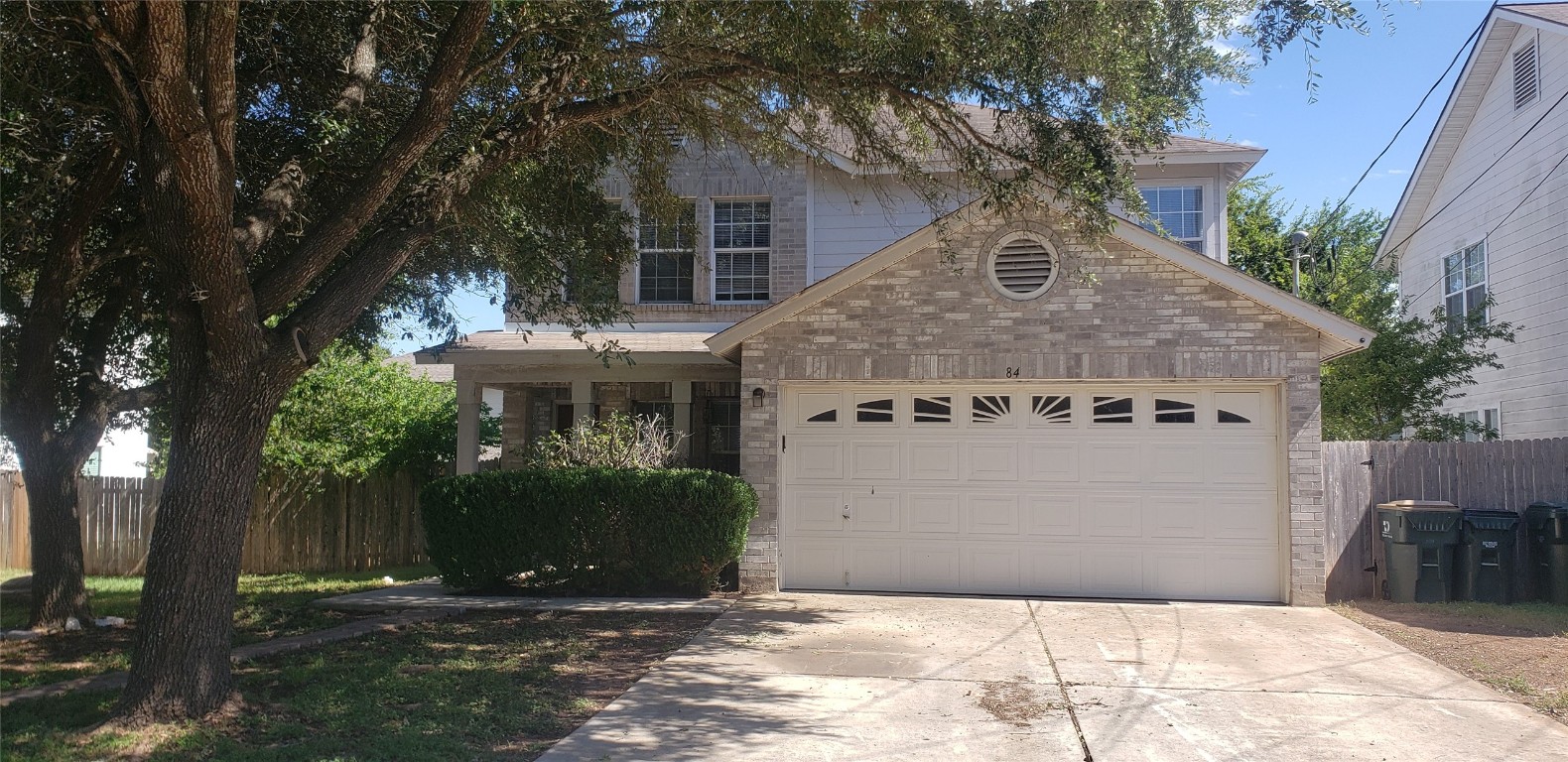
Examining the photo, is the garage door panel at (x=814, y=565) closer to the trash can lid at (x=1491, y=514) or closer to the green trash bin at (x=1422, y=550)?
the green trash bin at (x=1422, y=550)

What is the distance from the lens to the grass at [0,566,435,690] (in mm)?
8156

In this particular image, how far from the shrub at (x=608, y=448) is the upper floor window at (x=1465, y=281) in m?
12.4

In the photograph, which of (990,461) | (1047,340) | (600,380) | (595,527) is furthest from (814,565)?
(600,380)

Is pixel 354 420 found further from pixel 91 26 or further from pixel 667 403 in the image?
pixel 91 26

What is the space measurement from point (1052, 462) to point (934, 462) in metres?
1.29

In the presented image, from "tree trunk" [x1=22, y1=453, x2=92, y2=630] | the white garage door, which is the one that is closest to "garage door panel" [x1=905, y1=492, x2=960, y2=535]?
the white garage door

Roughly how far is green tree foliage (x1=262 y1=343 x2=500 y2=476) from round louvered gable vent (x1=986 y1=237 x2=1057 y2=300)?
29.6ft

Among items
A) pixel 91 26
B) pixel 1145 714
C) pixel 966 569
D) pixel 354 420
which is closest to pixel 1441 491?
pixel 966 569

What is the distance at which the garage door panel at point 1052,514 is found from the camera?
11.4 metres

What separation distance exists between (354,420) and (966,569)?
9788 mm

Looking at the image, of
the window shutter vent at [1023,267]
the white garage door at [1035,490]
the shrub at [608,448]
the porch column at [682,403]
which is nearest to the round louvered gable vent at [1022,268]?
the window shutter vent at [1023,267]

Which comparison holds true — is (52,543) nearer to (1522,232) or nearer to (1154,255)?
(1154,255)

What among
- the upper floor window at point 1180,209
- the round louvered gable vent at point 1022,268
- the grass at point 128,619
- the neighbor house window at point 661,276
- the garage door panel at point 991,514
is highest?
the upper floor window at point 1180,209

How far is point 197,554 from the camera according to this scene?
6.36 metres
